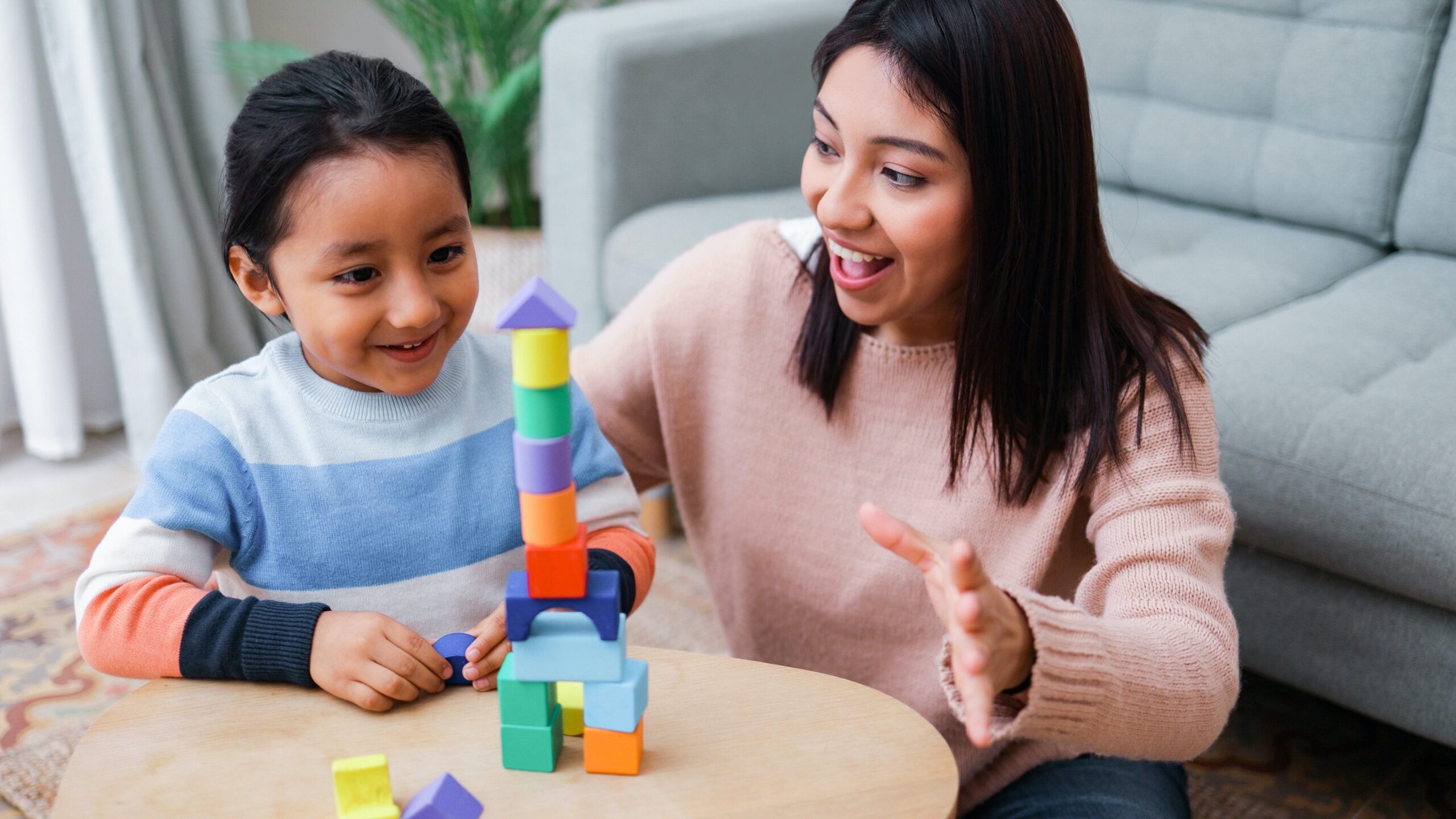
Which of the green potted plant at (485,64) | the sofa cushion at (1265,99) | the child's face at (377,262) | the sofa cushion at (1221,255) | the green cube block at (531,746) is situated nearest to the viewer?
the green cube block at (531,746)

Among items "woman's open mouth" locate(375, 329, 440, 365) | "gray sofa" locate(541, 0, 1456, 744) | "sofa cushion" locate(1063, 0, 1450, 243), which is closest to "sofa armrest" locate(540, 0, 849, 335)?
"gray sofa" locate(541, 0, 1456, 744)

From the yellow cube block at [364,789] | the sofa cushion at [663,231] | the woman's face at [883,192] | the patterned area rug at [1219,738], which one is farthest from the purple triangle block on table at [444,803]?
the sofa cushion at [663,231]

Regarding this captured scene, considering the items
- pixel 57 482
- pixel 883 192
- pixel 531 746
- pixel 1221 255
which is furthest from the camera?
pixel 57 482

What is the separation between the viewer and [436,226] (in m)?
0.87

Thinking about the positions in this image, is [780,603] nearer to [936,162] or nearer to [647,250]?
[936,162]

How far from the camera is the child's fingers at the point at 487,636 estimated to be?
814 millimetres

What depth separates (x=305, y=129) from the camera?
85cm

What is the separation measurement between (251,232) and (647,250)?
0.95 meters

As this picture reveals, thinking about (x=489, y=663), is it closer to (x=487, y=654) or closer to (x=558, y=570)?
(x=487, y=654)

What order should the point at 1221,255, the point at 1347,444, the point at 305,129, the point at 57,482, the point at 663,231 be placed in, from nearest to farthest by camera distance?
the point at 305,129 < the point at 1347,444 < the point at 1221,255 < the point at 663,231 < the point at 57,482

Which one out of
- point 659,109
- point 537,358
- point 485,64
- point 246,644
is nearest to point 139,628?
point 246,644

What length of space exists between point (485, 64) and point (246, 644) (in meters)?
1.79

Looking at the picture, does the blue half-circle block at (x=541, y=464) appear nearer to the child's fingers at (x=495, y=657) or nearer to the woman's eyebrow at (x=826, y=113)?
the child's fingers at (x=495, y=657)

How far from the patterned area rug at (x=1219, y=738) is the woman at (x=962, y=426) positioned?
1.58 feet
